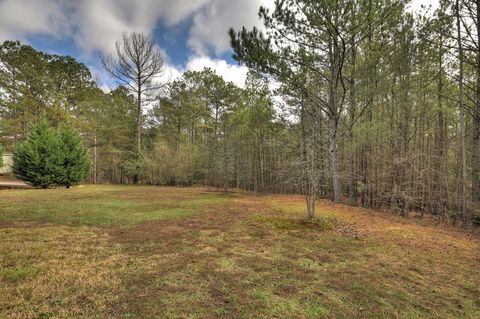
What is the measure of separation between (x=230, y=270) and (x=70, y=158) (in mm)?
15812

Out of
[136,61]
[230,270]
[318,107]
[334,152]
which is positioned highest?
[136,61]

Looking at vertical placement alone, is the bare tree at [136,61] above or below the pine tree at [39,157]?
above

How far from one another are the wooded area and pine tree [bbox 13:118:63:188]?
7.09m

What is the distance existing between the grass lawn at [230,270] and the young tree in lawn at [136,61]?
17.6 meters

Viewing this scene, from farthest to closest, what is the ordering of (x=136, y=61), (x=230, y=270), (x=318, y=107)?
(x=136, y=61) → (x=318, y=107) → (x=230, y=270)

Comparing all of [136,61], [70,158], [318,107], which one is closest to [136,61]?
[136,61]

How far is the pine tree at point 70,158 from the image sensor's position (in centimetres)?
1555

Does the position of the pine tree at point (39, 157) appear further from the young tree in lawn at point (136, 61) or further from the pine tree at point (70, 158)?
the young tree in lawn at point (136, 61)

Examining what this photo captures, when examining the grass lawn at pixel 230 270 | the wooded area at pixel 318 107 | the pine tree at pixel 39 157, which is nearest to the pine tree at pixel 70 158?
the pine tree at pixel 39 157

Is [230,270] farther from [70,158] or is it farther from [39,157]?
[70,158]

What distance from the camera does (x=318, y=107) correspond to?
10.4 metres

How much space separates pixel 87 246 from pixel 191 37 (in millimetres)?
11733

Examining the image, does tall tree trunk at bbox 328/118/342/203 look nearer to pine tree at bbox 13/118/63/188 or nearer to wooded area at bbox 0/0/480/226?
wooded area at bbox 0/0/480/226

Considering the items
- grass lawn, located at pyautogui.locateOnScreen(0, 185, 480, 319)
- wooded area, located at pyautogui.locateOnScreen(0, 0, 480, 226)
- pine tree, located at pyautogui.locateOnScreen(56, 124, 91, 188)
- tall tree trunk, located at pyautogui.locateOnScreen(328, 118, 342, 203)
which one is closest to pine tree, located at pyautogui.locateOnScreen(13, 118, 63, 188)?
pine tree, located at pyautogui.locateOnScreen(56, 124, 91, 188)
